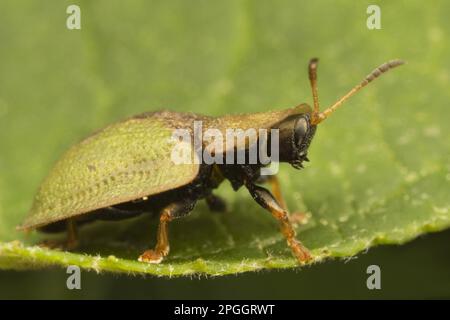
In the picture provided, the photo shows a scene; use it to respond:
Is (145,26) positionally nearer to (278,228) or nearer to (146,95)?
(146,95)

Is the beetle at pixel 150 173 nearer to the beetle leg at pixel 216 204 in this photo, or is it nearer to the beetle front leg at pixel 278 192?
the beetle leg at pixel 216 204

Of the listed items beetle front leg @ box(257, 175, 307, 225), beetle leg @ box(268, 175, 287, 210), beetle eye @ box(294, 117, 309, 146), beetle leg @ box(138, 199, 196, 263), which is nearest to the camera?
beetle leg @ box(138, 199, 196, 263)

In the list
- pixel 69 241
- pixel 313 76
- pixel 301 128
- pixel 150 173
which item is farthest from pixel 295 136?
pixel 69 241

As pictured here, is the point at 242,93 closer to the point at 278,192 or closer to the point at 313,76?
the point at 278,192

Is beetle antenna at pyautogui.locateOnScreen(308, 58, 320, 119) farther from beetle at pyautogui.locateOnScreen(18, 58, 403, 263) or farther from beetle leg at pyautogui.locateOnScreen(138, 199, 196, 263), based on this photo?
beetle leg at pyautogui.locateOnScreen(138, 199, 196, 263)

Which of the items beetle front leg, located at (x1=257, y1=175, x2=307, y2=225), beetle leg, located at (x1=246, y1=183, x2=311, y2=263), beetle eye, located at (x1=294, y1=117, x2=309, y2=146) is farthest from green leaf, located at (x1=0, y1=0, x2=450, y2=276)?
beetle eye, located at (x1=294, y1=117, x2=309, y2=146)

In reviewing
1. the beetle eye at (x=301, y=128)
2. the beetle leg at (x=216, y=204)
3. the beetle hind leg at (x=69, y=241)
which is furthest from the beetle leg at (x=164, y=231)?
the beetle eye at (x=301, y=128)

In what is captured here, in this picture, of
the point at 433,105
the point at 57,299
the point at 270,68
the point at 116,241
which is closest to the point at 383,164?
the point at 433,105
